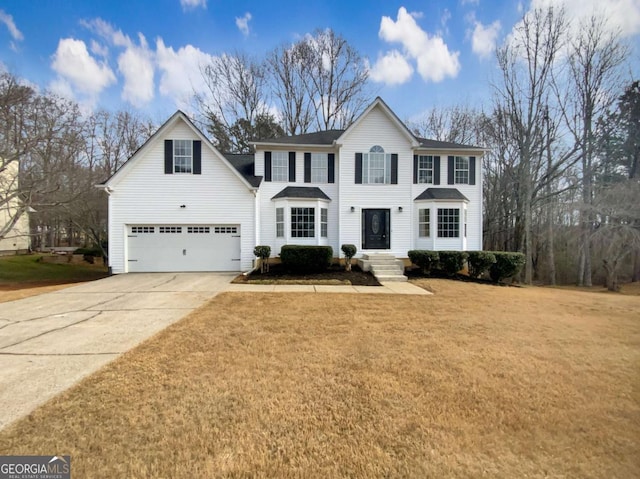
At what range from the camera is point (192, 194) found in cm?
1346

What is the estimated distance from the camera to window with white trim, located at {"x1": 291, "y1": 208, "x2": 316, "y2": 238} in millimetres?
14258

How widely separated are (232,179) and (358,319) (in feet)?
32.2

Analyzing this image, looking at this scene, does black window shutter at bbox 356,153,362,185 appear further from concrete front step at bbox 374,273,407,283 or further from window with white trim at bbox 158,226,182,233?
window with white trim at bbox 158,226,182,233

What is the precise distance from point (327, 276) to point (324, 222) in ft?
11.2

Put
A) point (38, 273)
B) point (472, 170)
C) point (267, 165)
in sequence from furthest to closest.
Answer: point (38, 273) → point (472, 170) → point (267, 165)

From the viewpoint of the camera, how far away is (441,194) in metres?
14.7

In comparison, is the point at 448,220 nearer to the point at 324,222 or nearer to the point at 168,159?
the point at 324,222

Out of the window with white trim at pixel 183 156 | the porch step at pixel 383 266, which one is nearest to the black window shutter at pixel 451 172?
the porch step at pixel 383 266

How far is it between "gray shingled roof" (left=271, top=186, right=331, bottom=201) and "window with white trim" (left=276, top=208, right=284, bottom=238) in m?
0.70

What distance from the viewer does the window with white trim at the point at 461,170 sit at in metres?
15.4

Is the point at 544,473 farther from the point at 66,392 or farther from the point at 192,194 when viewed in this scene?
the point at 192,194

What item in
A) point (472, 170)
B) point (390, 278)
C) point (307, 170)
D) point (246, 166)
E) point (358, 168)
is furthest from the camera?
point (246, 166)

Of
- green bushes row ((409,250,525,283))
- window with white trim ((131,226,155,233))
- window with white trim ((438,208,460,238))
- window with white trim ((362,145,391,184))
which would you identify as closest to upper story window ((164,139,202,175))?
window with white trim ((131,226,155,233))

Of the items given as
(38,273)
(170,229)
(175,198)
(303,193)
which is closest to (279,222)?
(303,193)
